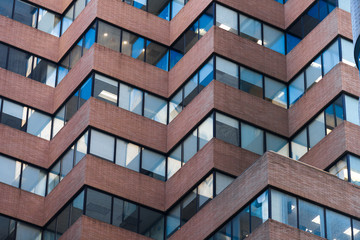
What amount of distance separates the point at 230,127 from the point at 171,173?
4218 millimetres

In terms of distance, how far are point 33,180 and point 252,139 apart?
12.5m

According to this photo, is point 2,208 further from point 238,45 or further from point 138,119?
point 238,45

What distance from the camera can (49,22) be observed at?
6438 centimetres

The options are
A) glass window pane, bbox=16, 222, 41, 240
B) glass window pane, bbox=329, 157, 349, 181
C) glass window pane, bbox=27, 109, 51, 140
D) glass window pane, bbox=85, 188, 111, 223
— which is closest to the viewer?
glass window pane, bbox=329, 157, 349, 181

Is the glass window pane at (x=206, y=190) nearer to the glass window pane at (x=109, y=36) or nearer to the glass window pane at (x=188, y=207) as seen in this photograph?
the glass window pane at (x=188, y=207)

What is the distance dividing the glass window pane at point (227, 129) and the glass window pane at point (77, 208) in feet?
25.3

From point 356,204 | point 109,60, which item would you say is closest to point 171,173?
point 109,60

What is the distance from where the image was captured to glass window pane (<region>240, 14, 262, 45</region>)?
5881 cm

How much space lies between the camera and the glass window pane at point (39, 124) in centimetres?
5925

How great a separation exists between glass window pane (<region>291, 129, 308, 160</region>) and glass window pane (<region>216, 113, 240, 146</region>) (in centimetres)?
337

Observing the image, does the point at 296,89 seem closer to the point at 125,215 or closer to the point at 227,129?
the point at 227,129

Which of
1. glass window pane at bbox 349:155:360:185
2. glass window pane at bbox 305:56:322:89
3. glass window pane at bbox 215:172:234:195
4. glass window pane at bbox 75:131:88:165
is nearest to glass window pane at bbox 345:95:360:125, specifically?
glass window pane at bbox 349:155:360:185

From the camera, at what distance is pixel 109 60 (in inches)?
2277

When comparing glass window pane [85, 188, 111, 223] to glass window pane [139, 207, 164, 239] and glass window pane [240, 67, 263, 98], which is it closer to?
glass window pane [139, 207, 164, 239]
